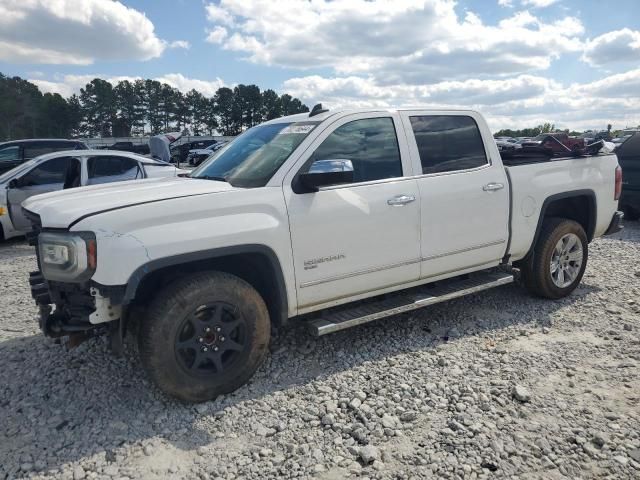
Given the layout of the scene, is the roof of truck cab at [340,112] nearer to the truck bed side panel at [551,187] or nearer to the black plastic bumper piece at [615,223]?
the truck bed side panel at [551,187]

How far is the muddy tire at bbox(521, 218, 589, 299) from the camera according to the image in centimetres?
509

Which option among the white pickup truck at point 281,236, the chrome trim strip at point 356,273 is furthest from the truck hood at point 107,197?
the chrome trim strip at point 356,273

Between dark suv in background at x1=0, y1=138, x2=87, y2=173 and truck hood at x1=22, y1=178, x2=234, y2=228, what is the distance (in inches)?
326

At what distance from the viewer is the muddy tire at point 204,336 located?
10.4 feet

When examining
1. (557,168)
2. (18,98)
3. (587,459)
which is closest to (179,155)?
(557,168)

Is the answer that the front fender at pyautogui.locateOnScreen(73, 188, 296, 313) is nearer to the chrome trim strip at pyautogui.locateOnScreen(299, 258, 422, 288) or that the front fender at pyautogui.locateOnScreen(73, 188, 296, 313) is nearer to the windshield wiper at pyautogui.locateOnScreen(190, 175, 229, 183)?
the chrome trim strip at pyautogui.locateOnScreen(299, 258, 422, 288)

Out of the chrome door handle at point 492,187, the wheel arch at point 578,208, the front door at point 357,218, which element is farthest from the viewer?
the wheel arch at point 578,208

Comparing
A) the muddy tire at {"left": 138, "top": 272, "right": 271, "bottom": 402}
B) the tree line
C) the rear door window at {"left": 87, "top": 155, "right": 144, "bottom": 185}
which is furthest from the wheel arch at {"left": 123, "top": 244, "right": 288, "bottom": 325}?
the tree line

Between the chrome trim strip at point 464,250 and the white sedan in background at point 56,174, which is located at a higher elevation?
the white sedan in background at point 56,174

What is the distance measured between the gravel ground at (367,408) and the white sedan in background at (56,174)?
4180 millimetres

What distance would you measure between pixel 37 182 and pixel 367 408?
7693 mm

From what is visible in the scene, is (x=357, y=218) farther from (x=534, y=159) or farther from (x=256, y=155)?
(x=534, y=159)

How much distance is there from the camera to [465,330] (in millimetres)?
4551

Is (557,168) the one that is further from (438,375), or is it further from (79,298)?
(79,298)
